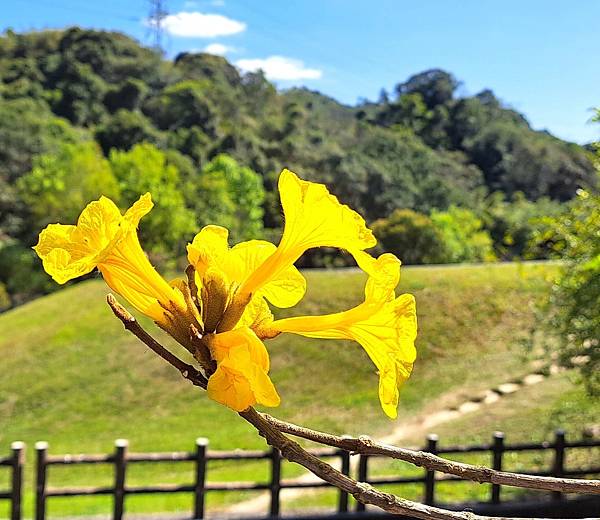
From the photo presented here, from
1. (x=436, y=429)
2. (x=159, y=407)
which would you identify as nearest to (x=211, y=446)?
(x=159, y=407)

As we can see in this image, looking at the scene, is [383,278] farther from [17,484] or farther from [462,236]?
[462,236]

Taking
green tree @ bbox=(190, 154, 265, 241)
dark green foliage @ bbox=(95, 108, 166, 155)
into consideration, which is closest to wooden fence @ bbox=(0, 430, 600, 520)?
green tree @ bbox=(190, 154, 265, 241)

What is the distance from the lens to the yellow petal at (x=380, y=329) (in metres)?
0.81

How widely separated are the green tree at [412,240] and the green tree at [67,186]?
9.66 metres

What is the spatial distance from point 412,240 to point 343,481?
2380 cm

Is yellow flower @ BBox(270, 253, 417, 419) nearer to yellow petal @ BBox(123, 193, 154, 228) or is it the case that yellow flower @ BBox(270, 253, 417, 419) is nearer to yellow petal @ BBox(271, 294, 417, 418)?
yellow petal @ BBox(271, 294, 417, 418)

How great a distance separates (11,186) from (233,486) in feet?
88.2

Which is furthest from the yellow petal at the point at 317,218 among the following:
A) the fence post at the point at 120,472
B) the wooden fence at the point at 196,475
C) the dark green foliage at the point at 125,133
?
the dark green foliage at the point at 125,133

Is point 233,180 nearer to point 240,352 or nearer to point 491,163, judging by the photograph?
point 491,163

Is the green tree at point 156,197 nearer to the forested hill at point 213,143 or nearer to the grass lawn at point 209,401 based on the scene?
the forested hill at point 213,143

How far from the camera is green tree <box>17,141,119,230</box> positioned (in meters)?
23.9

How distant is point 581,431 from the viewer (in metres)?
9.12

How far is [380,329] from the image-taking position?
0.83 metres

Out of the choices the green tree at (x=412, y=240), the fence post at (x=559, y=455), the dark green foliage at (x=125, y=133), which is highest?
the dark green foliage at (x=125, y=133)
